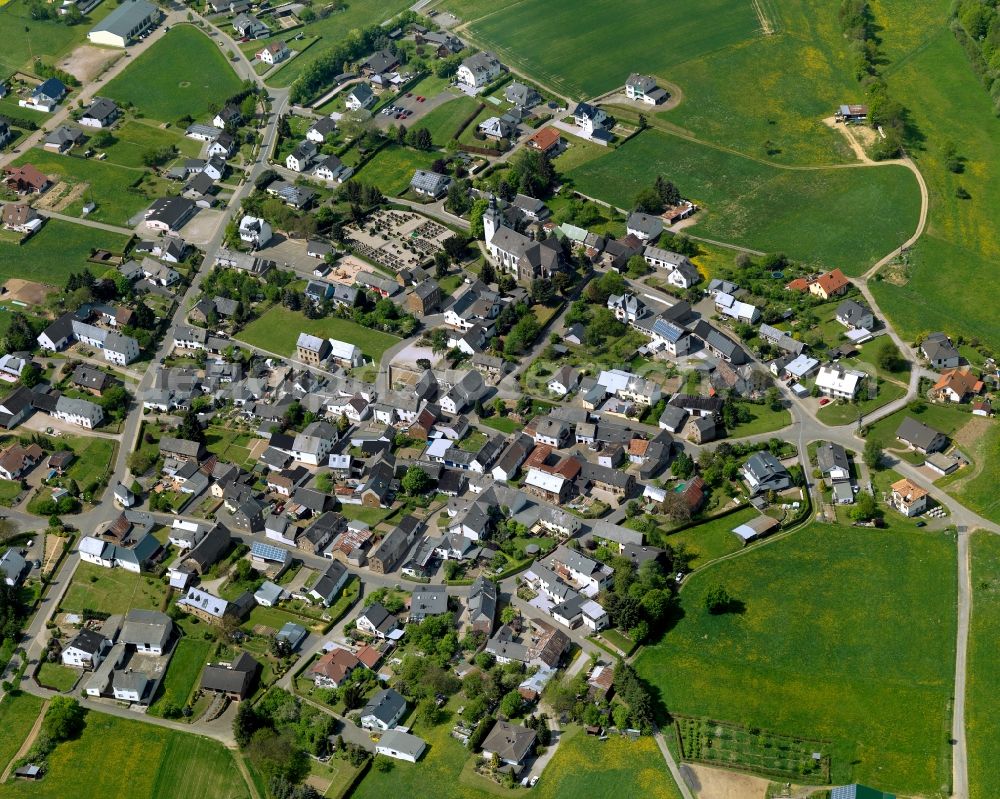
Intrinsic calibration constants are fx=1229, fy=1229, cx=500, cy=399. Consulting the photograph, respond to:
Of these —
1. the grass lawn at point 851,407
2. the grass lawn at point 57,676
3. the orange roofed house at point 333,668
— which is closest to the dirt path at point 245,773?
the orange roofed house at point 333,668

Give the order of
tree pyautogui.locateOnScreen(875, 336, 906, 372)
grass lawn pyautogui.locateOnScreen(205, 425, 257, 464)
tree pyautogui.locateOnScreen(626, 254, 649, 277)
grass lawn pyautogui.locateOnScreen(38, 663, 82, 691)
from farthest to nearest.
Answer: tree pyautogui.locateOnScreen(626, 254, 649, 277), tree pyautogui.locateOnScreen(875, 336, 906, 372), grass lawn pyautogui.locateOnScreen(205, 425, 257, 464), grass lawn pyautogui.locateOnScreen(38, 663, 82, 691)

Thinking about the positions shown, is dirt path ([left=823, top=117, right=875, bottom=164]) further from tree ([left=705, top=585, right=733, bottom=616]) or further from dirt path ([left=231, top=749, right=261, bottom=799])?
dirt path ([left=231, top=749, right=261, bottom=799])

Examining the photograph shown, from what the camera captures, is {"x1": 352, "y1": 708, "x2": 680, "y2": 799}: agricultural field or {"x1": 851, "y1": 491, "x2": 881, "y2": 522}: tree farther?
{"x1": 851, "y1": 491, "x2": 881, "y2": 522}: tree

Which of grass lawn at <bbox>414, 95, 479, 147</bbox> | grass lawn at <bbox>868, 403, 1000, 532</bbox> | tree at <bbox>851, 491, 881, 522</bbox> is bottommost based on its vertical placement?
grass lawn at <bbox>868, 403, 1000, 532</bbox>

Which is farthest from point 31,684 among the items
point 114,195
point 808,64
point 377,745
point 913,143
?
point 808,64

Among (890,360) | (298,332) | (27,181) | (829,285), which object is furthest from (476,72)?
(890,360)

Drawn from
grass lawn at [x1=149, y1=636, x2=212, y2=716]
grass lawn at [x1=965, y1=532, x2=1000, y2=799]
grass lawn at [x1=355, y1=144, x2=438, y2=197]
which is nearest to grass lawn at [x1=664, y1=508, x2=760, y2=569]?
grass lawn at [x1=965, y1=532, x2=1000, y2=799]

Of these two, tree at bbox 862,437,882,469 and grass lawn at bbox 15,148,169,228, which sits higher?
grass lawn at bbox 15,148,169,228
